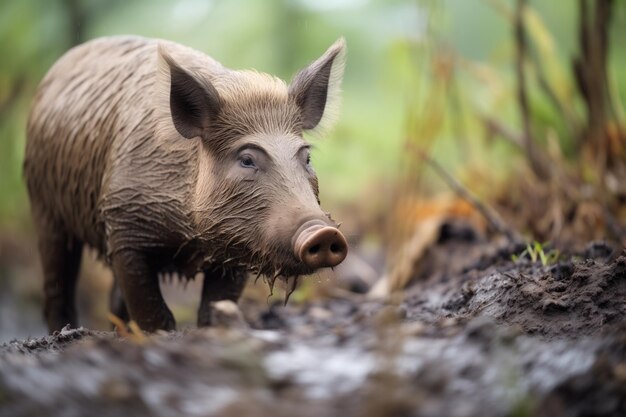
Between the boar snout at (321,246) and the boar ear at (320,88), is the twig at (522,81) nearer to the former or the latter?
the boar ear at (320,88)

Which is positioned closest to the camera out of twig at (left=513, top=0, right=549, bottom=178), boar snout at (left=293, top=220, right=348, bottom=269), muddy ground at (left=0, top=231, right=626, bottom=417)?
muddy ground at (left=0, top=231, right=626, bottom=417)

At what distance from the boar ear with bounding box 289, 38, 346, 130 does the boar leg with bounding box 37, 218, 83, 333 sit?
2.01m

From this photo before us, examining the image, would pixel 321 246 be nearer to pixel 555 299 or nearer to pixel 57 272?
pixel 555 299

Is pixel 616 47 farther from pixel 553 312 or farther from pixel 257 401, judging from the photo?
pixel 257 401

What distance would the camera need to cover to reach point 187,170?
4.67 m

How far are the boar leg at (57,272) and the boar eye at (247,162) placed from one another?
1959 millimetres

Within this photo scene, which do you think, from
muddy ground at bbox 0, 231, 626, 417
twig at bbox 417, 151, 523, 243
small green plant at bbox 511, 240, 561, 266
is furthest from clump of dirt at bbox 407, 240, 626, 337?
twig at bbox 417, 151, 523, 243

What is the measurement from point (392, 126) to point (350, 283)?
24.2ft

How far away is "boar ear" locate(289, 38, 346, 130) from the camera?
485 cm

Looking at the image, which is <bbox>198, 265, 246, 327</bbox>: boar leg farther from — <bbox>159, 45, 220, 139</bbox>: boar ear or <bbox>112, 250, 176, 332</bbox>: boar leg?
<bbox>159, 45, 220, 139</bbox>: boar ear

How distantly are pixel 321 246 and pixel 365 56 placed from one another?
39.7ft

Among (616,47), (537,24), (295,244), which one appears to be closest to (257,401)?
(295,244)

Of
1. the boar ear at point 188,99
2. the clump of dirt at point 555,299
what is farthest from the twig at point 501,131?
the boar ear at point 188,99

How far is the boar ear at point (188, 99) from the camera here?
448cm
